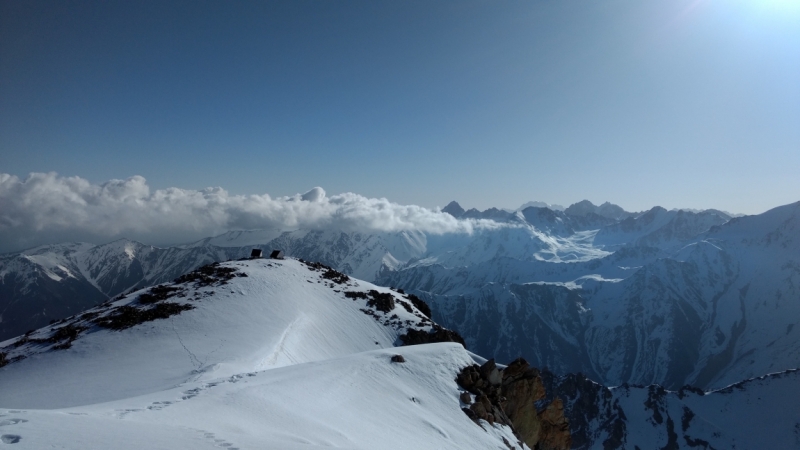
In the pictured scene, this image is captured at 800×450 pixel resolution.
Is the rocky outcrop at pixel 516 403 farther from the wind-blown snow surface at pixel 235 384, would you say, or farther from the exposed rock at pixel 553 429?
the wind-blown snow surface at pixel 235 384

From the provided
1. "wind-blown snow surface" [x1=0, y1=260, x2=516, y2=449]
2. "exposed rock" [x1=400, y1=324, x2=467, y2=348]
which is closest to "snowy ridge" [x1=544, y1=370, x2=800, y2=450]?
"exposed rock" [x1=400, y1=324, x2=467, y2=348]

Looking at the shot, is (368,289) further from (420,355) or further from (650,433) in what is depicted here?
(650,433)

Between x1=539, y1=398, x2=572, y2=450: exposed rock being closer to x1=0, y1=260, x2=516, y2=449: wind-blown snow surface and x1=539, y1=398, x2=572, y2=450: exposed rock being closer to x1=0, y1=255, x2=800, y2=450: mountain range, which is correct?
x1=0, y1=255, x2=800, y2=450: mountain range

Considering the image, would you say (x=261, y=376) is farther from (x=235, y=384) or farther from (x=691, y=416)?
(x=691, y=416)

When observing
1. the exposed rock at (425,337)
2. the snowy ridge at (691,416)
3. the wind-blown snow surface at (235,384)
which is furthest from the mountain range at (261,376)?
the snowy ridge at (691,416)

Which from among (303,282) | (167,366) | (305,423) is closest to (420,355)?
(305,423)

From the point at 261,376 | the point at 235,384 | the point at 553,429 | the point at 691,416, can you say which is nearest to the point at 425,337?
the point at 553,429
